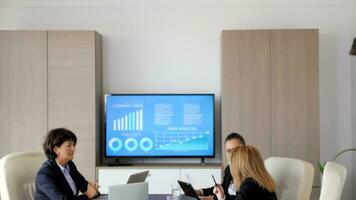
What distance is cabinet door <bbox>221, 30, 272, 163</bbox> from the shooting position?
15.9 feet

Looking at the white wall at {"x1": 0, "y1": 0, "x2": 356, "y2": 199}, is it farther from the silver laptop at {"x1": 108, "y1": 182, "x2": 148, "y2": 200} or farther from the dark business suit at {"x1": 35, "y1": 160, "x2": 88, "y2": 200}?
the silver laptop at {"x1": 108, "y1": 182, "x2": 148, "y2": 200}

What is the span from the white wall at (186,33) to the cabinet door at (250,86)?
49cm

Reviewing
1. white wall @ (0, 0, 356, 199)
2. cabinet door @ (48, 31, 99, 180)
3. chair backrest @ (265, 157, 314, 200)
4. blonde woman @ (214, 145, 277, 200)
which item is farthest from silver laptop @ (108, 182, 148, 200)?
white wall @ (0, 0, 356, 199)

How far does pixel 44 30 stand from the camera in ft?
16.9

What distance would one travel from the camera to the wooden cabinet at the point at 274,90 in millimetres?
4840

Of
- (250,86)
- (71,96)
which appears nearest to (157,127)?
(71,96)

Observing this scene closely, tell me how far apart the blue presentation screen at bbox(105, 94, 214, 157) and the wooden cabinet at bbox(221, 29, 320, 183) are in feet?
1.51

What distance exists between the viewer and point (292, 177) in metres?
3.15

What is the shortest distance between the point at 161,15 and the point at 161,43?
1.14ft

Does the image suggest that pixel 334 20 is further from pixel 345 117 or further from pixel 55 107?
pixel 55 107

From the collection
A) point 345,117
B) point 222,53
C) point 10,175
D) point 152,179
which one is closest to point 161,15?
point 222,53

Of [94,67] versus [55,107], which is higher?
[94,67]

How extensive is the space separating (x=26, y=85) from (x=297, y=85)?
3.07 metres

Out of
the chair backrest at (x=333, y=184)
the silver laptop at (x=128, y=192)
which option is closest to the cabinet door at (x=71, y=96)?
the silver laptop at (x=128, y=192)
